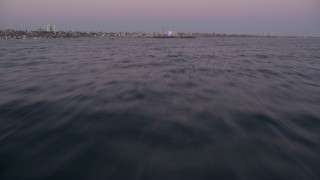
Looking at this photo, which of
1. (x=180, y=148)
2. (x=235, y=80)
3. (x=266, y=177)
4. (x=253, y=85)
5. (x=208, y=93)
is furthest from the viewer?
(x=235, y=80)

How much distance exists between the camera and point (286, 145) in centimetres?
571

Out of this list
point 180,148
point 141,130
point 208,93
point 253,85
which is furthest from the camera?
point 253,85

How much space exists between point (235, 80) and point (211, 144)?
8992mm

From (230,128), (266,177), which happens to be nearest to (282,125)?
(230,128)

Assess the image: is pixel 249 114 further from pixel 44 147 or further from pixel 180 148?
pixel 44 147

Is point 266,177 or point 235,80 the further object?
point 235,80

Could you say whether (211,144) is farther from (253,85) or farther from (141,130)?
(253,85)

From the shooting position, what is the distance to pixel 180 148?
5.38 metres

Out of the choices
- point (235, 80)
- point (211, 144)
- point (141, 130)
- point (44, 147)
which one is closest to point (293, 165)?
point (211, 144)

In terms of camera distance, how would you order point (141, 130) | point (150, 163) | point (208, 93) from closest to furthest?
point (150, 163) → point (141, 130) → point (208, 93)

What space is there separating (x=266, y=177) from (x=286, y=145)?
5.57ft

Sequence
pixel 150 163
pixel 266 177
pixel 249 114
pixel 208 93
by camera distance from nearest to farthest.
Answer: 1. pixel 266 177
2. pixel 150 163
3. pixel 249 114
4. pixel 208 93

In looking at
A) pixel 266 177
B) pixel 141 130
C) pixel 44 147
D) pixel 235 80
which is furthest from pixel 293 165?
pixel 235 80

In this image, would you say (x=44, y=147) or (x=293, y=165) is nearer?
(x=293, y=165)
